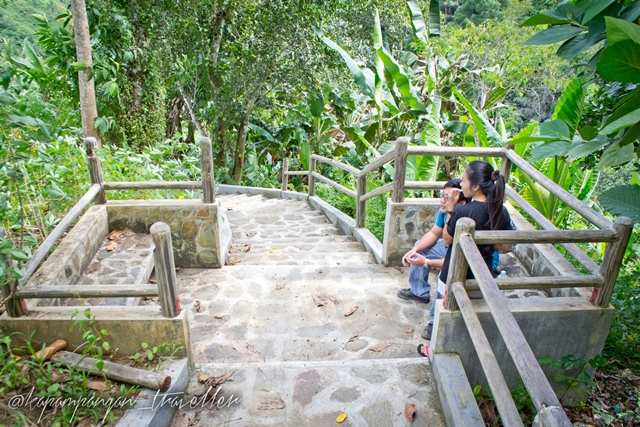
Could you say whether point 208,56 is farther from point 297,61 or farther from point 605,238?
point 605,238

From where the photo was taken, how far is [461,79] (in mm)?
9508

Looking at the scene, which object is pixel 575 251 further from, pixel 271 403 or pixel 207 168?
pixel 207 168

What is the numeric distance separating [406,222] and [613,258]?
2107mm

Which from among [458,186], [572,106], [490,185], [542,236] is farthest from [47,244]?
[572,106]

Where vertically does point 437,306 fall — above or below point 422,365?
above

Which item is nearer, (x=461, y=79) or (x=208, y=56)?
(x=208, y=56)

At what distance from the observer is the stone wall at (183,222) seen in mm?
4109

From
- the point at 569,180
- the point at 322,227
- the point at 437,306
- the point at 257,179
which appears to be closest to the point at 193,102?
the point at 257,179

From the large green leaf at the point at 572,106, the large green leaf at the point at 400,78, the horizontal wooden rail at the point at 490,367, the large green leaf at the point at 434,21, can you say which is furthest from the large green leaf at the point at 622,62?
the large green leaf at the point at 434,21

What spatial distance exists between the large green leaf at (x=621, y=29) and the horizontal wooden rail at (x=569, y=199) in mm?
1474

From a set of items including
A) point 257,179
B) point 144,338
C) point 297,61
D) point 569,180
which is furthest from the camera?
point 257,179

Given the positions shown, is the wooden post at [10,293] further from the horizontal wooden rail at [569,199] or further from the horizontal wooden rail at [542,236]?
the horizontal wooden rail at [569,199]

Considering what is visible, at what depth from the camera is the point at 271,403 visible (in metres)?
2.38

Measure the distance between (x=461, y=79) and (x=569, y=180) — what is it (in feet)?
16.0
